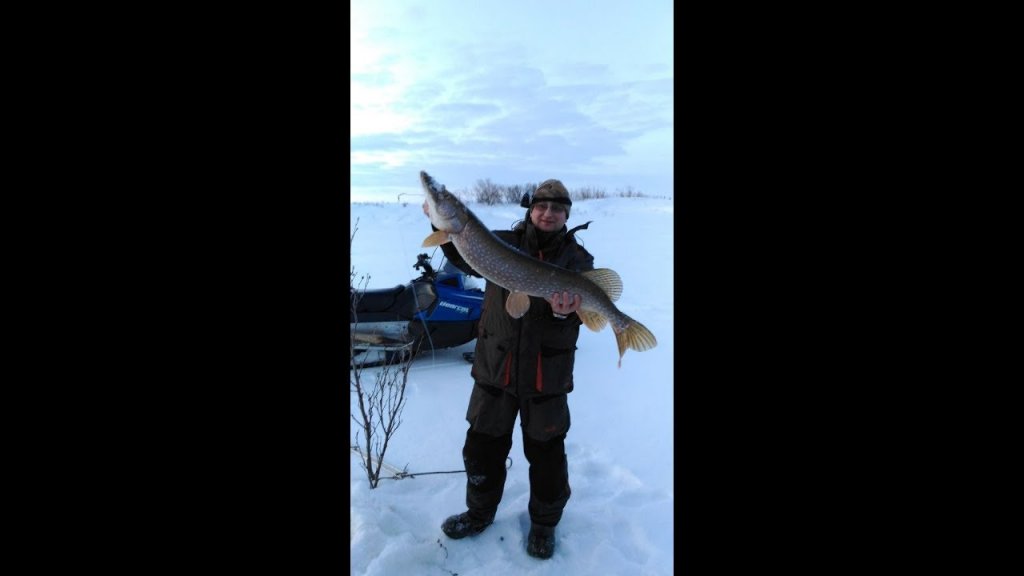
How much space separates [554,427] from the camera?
2.80 meters

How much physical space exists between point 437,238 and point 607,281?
0.87 metres

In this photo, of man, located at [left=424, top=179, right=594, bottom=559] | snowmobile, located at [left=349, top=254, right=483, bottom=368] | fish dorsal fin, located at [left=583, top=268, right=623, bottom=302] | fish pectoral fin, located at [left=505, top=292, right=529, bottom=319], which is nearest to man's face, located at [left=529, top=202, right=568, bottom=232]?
man, located at [left=424, top=179, right=594, bottom=559]

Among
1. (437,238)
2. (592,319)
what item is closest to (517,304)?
(592,319)

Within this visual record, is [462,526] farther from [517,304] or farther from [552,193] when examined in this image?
[552,193]

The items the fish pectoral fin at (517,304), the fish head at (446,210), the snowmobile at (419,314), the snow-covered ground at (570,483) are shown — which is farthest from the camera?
the snowmobile at (419,314)

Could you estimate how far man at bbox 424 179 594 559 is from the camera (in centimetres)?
277

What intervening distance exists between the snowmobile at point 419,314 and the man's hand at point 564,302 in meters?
3.30

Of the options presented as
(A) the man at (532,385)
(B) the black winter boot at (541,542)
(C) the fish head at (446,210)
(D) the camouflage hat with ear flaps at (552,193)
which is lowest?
(B) the black winter boot at (541,542)

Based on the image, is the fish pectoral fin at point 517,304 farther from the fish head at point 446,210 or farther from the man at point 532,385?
the fish head at point 446,210

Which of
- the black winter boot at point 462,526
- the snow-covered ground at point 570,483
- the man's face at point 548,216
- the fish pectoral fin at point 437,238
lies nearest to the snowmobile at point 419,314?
the snow-covered ground at point 570,483

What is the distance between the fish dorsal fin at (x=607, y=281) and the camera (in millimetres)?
2588

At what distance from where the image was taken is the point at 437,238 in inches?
97.7
